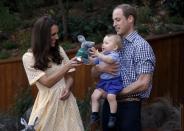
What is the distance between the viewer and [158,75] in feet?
35.7

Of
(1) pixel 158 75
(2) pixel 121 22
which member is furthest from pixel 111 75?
(1) pixel 158 75

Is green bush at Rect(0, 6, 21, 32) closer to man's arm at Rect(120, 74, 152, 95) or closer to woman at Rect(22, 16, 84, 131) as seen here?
woman at Rect(22, 16, 84, 131)

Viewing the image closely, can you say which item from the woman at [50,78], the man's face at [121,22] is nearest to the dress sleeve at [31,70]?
the woman at [50,78]

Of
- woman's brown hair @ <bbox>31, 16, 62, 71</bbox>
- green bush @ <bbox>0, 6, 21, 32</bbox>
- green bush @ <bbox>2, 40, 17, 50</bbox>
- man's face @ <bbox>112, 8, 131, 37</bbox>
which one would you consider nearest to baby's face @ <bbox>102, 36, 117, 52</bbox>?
man's face @ <bbox>112, 8, 131, 37</bbox>

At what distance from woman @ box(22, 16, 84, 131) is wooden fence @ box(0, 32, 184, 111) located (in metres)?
4.16

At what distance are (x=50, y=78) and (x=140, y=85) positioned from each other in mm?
823

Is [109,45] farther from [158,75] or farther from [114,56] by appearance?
[158,75]

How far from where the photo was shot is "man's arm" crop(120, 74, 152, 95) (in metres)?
5.16

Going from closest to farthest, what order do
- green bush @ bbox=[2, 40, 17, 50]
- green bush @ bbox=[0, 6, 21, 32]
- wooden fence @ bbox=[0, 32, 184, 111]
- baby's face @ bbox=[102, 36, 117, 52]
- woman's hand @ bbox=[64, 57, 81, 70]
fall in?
baby's face @ bbox=[102, 36, 117, 52] < woman's hand @ bbox=[64, 57, 81, 70] < wooden fence @ bbox=[0, 32, 184, 111] < green bush @ bbox=[2, 40, 17, 50] < green bush @ bbox=[0, 6, 21, 32]

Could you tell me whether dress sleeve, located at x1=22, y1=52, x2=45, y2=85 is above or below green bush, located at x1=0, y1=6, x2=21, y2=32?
above

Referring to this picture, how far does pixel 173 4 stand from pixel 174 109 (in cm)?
352

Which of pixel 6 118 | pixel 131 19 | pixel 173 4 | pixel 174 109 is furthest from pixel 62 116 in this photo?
pixel 173 4

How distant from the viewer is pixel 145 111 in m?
9.62

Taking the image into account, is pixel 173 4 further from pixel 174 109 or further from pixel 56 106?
pixel 56 106
